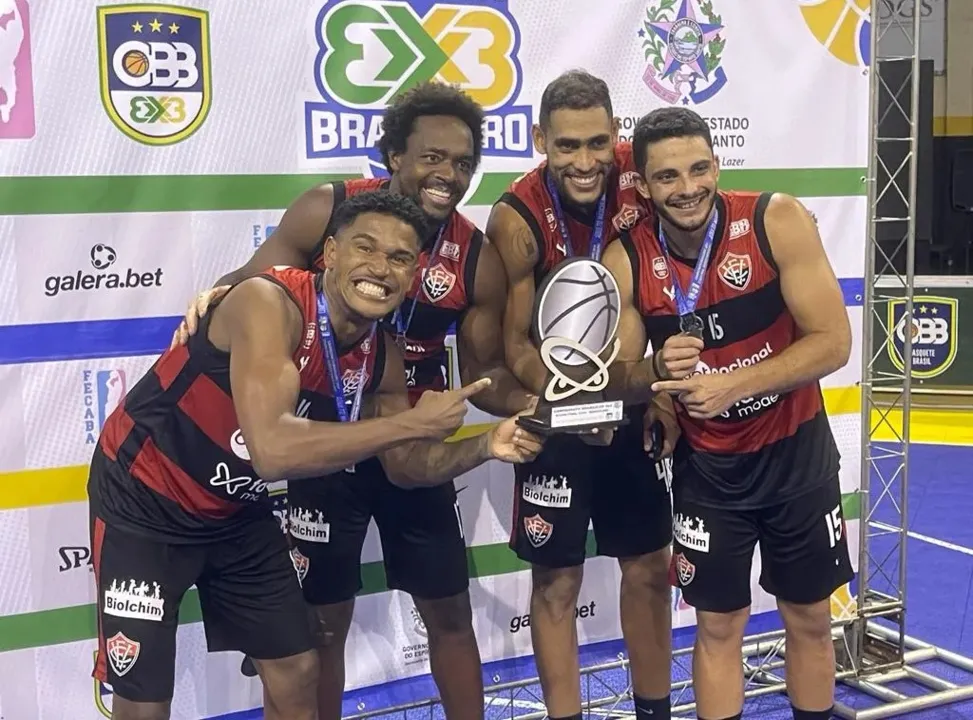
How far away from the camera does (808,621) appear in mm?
3062

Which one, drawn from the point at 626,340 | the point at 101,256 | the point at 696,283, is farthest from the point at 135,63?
the point at 696,283

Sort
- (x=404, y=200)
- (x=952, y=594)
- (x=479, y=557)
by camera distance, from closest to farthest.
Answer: (x=404, y=200) → (x=479, y=557) → (x=952, y=594)

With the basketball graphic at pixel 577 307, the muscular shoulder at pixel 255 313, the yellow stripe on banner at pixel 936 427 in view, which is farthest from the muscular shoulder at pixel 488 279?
the yellow stripe on banner at pixel 936 427

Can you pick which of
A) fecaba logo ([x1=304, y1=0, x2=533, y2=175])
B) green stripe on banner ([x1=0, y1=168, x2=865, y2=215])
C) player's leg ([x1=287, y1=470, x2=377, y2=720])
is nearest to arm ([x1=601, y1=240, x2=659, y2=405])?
player's leg ([x1=287, y1=470, x2=377, y2=720])

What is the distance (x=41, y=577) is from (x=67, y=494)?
262 mm

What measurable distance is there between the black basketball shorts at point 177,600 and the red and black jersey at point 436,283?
65 cm

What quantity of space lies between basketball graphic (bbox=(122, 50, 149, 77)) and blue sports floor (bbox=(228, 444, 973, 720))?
2132 mm

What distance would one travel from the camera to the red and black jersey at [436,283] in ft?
9.95

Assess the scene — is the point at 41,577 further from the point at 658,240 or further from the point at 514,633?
the point at 658,240

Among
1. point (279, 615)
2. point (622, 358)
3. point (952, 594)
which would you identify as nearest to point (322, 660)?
point (279, 615)

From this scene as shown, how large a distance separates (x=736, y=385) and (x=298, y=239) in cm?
125

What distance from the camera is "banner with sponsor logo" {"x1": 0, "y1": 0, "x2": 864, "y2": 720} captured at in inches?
127

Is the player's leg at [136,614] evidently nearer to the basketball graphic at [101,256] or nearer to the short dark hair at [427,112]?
the basketball graphic at [101,256]

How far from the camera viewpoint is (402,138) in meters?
3.05
